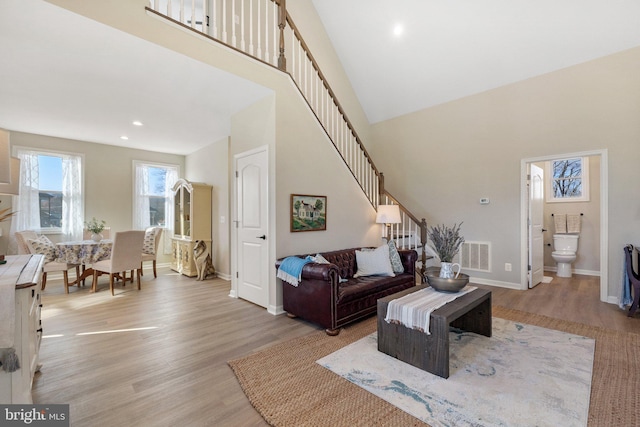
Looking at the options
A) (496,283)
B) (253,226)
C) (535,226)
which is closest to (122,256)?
(253,226)

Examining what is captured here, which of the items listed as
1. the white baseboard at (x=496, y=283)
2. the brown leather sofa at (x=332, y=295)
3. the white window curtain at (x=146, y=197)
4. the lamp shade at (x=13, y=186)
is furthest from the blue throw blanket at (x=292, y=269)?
the white window curtain at (x=146, y=197)

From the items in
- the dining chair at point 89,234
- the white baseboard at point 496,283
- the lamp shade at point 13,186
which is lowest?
the white baseboard at point 496,283

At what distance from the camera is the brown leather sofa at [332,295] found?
2842 millimetres

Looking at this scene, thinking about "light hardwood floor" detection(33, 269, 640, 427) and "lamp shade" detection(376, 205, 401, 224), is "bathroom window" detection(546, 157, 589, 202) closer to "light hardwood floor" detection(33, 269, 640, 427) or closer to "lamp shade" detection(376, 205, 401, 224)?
"light hardwood floor" detection(33, 269, 640, 427)

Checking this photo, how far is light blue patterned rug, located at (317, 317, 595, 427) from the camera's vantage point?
1683 millimetres

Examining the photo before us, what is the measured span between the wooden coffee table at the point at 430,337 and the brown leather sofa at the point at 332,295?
563 millimetres

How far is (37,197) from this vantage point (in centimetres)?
510

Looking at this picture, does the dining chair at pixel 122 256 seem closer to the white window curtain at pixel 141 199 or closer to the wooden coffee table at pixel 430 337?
the white window curtain at pixel 141 199

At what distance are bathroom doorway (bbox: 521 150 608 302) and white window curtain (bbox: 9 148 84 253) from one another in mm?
7917

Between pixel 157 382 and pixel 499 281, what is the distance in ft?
15.9

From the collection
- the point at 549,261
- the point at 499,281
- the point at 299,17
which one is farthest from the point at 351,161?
the point at 549,261

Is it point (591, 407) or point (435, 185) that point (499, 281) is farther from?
point (591, 407)

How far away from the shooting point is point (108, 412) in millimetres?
1740

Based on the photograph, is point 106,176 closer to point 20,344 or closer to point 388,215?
point 20,344
